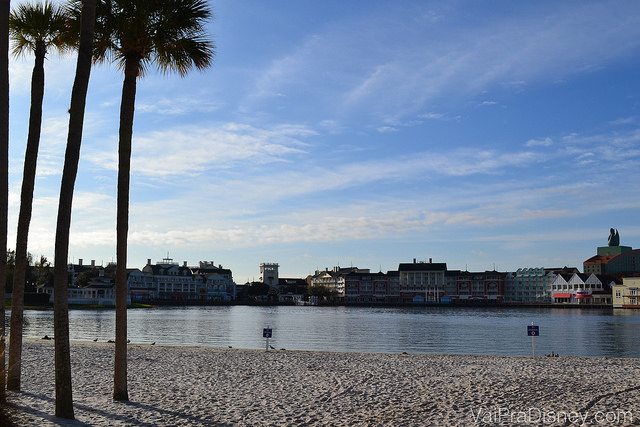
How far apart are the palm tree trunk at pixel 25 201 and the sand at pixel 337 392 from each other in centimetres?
92

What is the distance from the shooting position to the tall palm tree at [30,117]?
45.2 ft

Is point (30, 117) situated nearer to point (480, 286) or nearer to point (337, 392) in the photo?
point (337, 392)

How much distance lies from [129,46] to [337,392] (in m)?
9.68

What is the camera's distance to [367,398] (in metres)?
14.2

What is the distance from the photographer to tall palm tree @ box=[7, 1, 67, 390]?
13781 millimetres

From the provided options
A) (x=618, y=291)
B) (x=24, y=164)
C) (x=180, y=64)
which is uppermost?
(x=180, y=64)

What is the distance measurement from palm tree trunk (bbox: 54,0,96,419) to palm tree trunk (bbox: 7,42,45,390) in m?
4.02

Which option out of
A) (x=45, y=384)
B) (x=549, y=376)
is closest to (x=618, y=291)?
(x=549, y=376)

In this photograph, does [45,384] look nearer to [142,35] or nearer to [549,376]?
[142,35]

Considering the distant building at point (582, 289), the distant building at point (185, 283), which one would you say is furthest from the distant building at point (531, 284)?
the distant building at point (185, 283)

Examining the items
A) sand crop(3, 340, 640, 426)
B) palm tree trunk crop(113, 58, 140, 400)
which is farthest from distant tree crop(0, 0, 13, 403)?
sand crop(3, 340, 640, 426)

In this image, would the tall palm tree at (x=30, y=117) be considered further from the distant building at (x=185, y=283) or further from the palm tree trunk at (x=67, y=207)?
the distant building at (x=185, y=283)

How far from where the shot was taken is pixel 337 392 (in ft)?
49.0

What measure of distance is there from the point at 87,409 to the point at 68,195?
4650 millimetres
